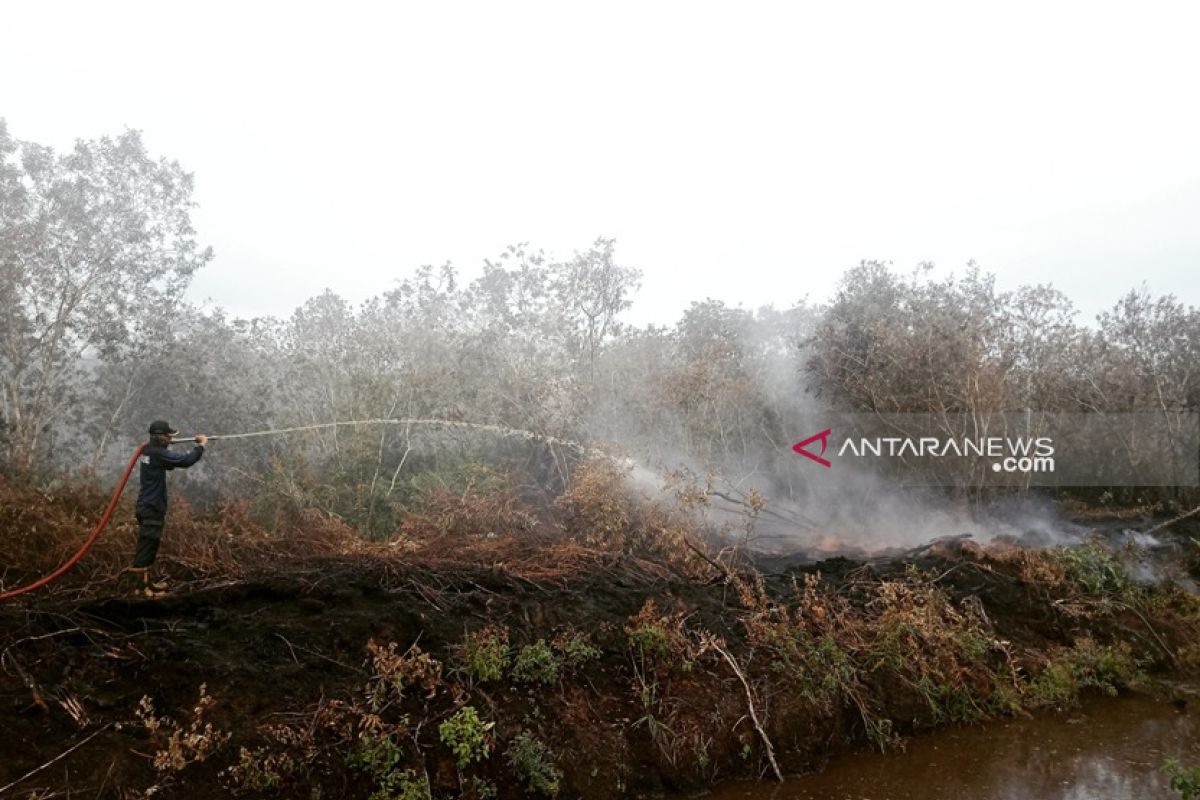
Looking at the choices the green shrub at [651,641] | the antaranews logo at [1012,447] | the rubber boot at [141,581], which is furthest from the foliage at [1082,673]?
the rubber boot at [141,581]

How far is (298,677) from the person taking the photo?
5.89m

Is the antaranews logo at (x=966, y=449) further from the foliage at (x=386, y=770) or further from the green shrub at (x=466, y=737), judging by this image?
the foliage at (x=386, y=770)

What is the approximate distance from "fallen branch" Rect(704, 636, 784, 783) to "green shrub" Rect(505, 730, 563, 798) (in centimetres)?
192

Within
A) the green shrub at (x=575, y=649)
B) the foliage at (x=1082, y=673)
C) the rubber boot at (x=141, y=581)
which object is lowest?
the foliage at (x=1082, y=673)

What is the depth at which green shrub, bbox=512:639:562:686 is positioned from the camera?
21.5 ft

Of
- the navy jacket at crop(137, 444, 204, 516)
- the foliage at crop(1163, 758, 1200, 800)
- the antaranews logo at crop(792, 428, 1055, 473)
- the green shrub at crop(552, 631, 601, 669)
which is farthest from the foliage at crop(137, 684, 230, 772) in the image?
the antaranews logo at crop(792, 428, 1055, 473)

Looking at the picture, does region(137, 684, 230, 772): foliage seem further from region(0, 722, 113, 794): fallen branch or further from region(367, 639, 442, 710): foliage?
region(367, 639, 442, 710): foliage

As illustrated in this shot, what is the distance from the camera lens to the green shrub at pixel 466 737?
5.60 m

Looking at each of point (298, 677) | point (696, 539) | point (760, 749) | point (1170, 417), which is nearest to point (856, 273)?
point (1170, 417)

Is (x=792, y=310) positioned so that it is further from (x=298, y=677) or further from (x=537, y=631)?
(x=298, y=677)

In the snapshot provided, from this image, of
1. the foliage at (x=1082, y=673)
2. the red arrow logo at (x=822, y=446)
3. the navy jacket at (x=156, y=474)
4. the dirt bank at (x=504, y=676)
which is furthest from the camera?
the red arrow logo at (x=822, y=446)

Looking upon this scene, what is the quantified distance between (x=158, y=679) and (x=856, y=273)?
2006cm

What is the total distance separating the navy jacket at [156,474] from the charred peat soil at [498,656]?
827mm

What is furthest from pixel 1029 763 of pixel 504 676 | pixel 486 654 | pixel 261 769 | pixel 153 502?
pixel 153 502
